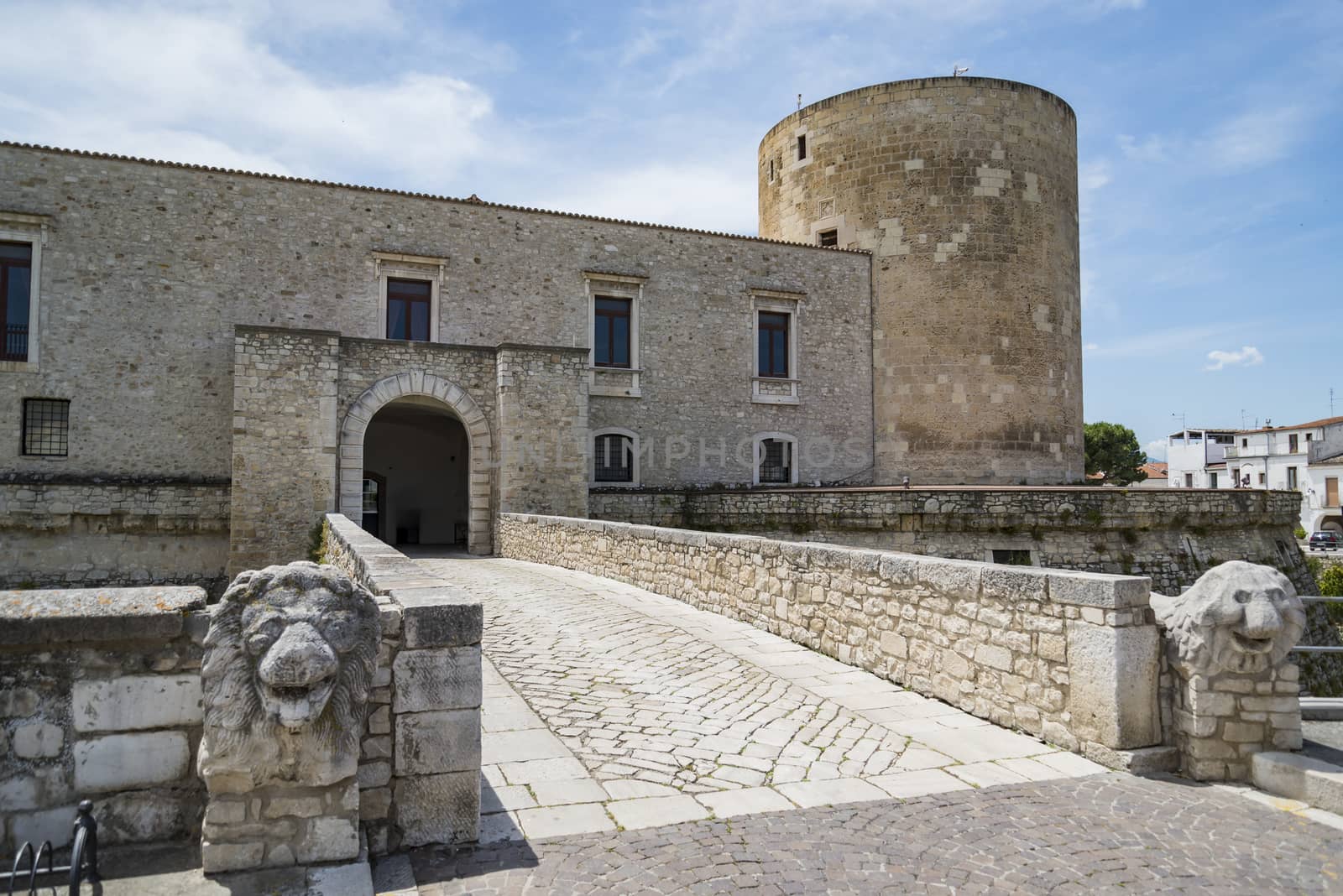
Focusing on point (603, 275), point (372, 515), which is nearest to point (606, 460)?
point (603, 275)

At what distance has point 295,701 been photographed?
9.95 feet

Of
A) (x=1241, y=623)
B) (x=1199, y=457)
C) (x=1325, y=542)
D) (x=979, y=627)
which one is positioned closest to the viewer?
(x=1241, y=623)

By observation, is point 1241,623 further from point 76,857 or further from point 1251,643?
point 76,857

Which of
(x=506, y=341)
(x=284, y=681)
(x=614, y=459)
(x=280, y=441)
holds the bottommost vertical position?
(x=284, y=681)

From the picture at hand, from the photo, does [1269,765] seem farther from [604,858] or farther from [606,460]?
[606,460]

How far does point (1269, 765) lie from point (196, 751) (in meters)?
4.93

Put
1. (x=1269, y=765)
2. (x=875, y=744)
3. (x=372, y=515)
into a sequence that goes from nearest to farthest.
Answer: (x=1269, y=765)
(x=875, y=744)
(x=372, y=515)

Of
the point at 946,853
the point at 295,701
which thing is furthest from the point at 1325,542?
the point at 295,701

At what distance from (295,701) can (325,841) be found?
587 millimetres

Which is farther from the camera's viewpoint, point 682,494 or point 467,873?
point 682,494

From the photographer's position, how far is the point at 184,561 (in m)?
16.1

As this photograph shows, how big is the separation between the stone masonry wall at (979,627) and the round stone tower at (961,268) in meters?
14.8

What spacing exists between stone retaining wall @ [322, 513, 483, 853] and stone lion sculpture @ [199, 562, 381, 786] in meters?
0.29

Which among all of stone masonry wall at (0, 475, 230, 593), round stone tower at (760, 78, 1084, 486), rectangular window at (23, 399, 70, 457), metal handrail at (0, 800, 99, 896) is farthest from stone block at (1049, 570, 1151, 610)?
round stone tower at (760, 78, 1084, 486)
